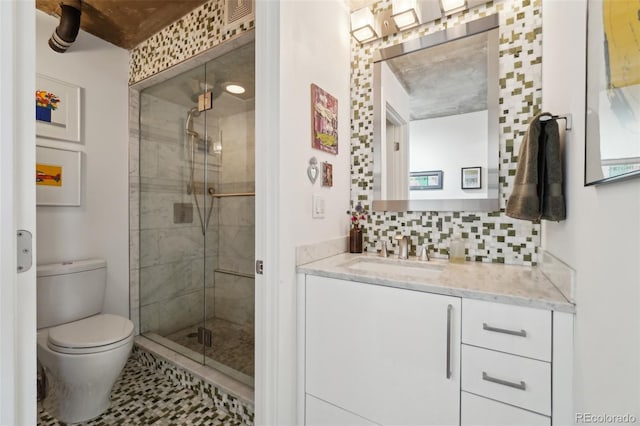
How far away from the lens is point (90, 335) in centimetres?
162

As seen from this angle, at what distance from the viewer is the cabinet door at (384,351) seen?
1.03 metres

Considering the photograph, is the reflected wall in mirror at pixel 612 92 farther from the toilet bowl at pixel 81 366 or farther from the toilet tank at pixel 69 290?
the toilet tank at pixel 69 290

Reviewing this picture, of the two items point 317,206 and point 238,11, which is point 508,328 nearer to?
point 317,206

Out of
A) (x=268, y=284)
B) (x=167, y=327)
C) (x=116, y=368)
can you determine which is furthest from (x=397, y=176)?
(x=167, y=327)

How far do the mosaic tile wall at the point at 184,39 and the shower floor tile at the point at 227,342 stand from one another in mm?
1926

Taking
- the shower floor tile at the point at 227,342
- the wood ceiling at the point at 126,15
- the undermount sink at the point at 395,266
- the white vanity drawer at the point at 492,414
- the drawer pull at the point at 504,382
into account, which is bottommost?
the shower floor tile at the point at 227,342

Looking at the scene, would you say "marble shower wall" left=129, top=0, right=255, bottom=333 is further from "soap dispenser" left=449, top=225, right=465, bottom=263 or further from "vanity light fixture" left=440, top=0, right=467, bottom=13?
"vanity light fixture" left=440, top=0, right=467, bottom=13

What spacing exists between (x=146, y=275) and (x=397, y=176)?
2.16 metres

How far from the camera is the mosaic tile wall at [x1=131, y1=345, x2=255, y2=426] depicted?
1568mm

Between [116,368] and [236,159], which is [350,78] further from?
[116,368]

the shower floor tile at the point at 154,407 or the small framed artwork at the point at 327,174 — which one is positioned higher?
the small framed artwork at the point at 327,174

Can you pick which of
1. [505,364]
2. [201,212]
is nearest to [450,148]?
[505,364]
